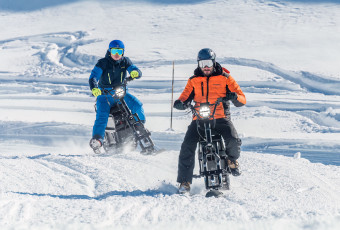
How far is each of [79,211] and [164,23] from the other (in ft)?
65.5

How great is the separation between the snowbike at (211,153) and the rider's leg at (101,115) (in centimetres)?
245

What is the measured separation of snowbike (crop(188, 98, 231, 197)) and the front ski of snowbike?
210 cm

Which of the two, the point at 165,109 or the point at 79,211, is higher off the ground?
the point at 79,211

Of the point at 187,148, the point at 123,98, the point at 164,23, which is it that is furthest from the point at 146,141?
the point at 164,23

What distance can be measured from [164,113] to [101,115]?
15.1ft

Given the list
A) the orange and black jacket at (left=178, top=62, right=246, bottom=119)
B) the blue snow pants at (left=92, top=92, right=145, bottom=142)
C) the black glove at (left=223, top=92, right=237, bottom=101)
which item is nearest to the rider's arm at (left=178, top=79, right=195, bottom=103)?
the orange and black jacket at (left=178, top=62, right=246, bottom=119)

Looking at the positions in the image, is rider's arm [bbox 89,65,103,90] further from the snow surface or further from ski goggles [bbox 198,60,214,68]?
ski goggles [bbox 198,60,214,68]

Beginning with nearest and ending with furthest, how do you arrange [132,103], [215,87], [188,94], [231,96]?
[231,96] < [215,87] < [188,94] < [132,103]

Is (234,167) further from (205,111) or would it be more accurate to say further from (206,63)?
(206,63)

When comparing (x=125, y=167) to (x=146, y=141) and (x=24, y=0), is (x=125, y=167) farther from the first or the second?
(x=24, y=0)

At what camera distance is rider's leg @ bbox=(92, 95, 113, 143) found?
7117 millimetres

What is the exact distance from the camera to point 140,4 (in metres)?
27.2

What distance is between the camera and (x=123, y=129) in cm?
736

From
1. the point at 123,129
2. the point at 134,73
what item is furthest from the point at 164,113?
the point at 134,73
